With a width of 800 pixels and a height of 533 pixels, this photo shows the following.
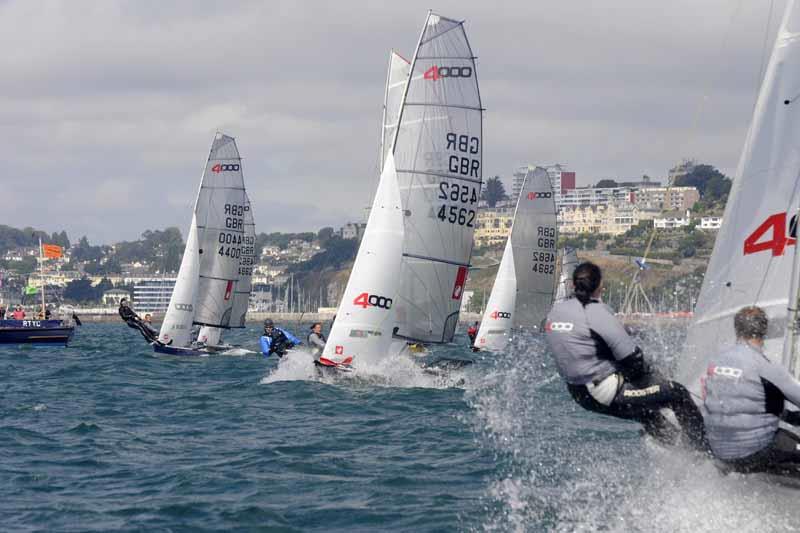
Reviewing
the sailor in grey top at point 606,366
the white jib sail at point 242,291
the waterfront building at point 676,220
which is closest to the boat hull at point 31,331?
the white jib sail at point 242,291

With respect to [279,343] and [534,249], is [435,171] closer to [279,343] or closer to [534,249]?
[279,343]

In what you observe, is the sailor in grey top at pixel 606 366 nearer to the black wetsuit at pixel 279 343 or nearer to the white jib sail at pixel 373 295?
the white jib sail at pixel 373 295

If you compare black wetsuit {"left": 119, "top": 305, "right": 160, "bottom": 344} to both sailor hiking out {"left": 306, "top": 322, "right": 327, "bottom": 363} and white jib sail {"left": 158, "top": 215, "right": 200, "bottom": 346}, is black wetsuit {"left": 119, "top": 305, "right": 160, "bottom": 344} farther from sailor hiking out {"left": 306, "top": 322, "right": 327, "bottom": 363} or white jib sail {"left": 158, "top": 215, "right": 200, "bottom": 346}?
sailor hiking out {"left": 306, "top": 322, "right": 327, "bottom": 363}

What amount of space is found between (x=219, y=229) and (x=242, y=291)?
339 centimetres

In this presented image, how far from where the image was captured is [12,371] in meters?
22.8

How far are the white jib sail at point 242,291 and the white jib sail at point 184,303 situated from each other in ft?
7.40

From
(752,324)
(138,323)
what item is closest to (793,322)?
(752,324)

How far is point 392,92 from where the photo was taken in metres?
25.1

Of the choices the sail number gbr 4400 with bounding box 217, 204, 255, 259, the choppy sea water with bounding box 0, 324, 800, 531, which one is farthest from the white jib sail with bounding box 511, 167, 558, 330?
the choppy sea water with bounding box 0, 324, 800, 531

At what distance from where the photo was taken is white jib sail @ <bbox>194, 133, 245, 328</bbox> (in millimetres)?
31172

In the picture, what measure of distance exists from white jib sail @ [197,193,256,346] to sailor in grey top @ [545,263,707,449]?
1004 inches

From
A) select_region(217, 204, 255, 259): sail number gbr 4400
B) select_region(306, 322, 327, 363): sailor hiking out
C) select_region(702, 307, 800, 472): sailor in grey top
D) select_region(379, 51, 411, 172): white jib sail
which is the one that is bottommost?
select_region(306, 322, 327, 363): sailor hiking out

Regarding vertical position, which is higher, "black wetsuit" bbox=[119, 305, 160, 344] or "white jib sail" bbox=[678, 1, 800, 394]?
"white jib sail" bbox=[678, 1, 800, 394]

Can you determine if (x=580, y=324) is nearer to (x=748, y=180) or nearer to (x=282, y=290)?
(x=748, y=180)
